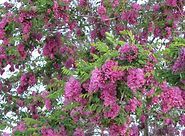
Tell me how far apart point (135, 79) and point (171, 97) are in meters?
0.68

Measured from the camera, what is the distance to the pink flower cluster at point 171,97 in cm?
543

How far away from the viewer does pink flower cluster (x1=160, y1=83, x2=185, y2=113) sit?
17.8 ft

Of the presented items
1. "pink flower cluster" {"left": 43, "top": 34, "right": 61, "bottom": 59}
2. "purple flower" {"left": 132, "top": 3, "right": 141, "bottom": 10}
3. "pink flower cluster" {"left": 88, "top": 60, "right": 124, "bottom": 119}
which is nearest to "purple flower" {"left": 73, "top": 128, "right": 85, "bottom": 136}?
"pink flower cluster" {"left": 43, "top": 34, "right": 61, "bottom": 59}

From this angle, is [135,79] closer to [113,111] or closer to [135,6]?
[113,111]

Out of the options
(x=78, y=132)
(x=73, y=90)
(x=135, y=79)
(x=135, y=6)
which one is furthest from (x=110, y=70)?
(x=135, y=6)

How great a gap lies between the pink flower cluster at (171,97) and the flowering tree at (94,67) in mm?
11

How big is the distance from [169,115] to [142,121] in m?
0.80

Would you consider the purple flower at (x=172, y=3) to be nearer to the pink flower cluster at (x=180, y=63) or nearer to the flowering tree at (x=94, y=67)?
the flowering tree at (x=94, y=67)

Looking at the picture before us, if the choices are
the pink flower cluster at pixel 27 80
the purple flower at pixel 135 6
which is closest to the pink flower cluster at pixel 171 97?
the purple flower at pixel 135 6

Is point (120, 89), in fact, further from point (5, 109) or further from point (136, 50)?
point (5, 109)

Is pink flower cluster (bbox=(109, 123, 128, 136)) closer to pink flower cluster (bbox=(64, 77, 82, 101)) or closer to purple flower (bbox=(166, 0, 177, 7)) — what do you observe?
pink flower cluster (bbox=(64, 77, 82, 101))

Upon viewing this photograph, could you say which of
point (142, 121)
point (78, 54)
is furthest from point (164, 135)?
point (78, 54)

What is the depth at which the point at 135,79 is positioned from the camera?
4980mm

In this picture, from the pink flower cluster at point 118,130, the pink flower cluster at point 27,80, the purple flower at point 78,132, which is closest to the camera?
the pink flower cluster at point 118,130
